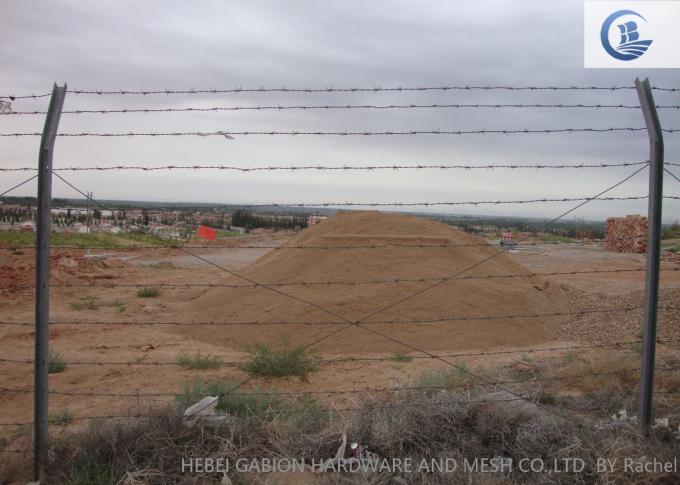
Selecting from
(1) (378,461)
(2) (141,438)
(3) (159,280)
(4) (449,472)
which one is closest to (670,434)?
(4) (449,472)

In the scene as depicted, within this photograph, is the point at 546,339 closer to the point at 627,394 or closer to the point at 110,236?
the point at 627,394

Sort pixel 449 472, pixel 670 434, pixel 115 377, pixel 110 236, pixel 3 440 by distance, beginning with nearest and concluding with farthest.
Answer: pixel 449 472 → pixel 670 434 → pixel 3 440 → pixel 115 377 → pixel 110 236

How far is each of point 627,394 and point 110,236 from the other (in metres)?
42.1

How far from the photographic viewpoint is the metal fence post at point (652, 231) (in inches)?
142

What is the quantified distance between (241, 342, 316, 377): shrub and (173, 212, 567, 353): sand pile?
1117 millimetres

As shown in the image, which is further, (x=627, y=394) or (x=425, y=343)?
(x=425, y=343)

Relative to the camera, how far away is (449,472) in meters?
3.42

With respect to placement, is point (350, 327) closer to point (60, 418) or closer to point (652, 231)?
point (60, 418)

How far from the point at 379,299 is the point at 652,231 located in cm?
601

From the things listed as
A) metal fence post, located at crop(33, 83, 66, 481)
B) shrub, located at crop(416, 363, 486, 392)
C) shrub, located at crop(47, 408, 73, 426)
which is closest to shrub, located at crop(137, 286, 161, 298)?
shrub, located at crop(47, 408, 73, 426)

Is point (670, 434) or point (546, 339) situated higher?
point (670, 434)

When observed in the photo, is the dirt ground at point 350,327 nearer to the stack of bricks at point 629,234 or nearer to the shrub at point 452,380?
the shrub at point 452,380

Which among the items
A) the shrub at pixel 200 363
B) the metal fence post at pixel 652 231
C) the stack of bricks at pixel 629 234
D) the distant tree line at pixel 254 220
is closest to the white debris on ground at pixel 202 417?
the distant tree line at pixel 254 220

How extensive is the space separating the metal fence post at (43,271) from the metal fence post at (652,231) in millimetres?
3853
